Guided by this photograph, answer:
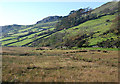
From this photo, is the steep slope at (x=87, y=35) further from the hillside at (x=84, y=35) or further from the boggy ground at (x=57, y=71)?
the boggy ground at (x=57, y=71)

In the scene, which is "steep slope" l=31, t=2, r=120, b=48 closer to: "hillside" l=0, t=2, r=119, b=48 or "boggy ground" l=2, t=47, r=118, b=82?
"hillside" l=0, t=2, r=119, b=48

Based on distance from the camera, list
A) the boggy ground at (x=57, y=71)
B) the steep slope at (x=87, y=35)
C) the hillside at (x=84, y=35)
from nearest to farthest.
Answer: the boggy ground at (x=57, y=71) < the steep slope at (x=87, y=35) < the hillside at (x=84, y=35)

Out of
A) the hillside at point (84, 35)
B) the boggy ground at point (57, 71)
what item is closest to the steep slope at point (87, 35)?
the hillside at point (84, 35)

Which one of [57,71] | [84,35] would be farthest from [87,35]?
[57,71]

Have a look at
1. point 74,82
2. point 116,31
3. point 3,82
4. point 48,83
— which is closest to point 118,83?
point 74,82

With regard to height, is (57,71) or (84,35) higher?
(84,35)

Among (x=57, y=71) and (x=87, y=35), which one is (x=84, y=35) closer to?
(x=87, y=35)

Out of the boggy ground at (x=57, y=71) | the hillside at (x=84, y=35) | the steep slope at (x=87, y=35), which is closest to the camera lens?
the boggy ground at (x=57, y=71)

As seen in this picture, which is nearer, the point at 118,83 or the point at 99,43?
the point at 118,83

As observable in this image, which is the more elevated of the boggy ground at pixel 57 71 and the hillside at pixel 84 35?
the hillside at pixel 84 35

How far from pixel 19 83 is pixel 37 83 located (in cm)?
143

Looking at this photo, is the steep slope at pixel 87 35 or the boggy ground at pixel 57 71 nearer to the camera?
the boggy ground at pixel 57 71

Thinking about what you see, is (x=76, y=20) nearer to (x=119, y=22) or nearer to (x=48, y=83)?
(x=119, y=22)

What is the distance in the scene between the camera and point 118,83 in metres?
11.4
